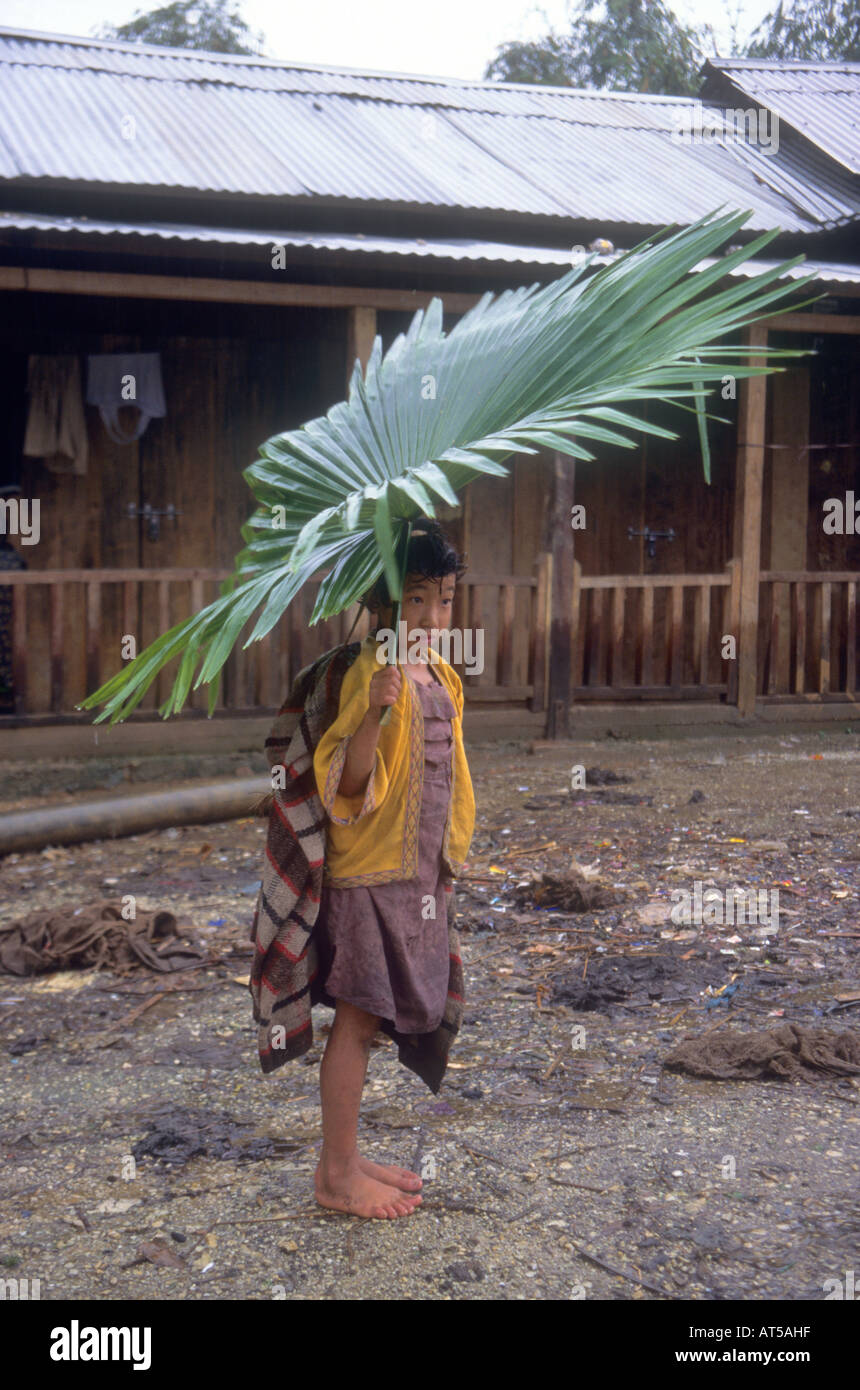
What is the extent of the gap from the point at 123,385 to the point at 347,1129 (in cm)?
695

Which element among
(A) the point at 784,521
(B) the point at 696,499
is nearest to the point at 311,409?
(B) the point at 696,499

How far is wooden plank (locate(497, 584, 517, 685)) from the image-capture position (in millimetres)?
8312

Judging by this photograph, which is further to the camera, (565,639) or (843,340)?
(843,340)

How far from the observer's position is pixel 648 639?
343 inches

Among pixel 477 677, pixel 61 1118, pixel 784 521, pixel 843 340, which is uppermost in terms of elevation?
pixel 843 340

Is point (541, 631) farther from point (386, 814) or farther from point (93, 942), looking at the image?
point (386, 814)

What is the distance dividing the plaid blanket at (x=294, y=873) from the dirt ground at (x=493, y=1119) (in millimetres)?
465

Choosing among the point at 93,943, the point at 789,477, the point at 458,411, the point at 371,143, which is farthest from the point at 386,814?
the point at 789,477

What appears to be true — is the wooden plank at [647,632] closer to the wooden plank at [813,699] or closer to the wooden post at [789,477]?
the wooden plank at [813,699]

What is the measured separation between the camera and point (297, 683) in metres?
2.60

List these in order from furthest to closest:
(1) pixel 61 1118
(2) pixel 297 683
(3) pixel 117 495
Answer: (3) pixel 117 495, (1) pixel 61 1118, (2) pixel 297 683

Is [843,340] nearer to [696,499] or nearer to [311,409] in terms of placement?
[696,499]
